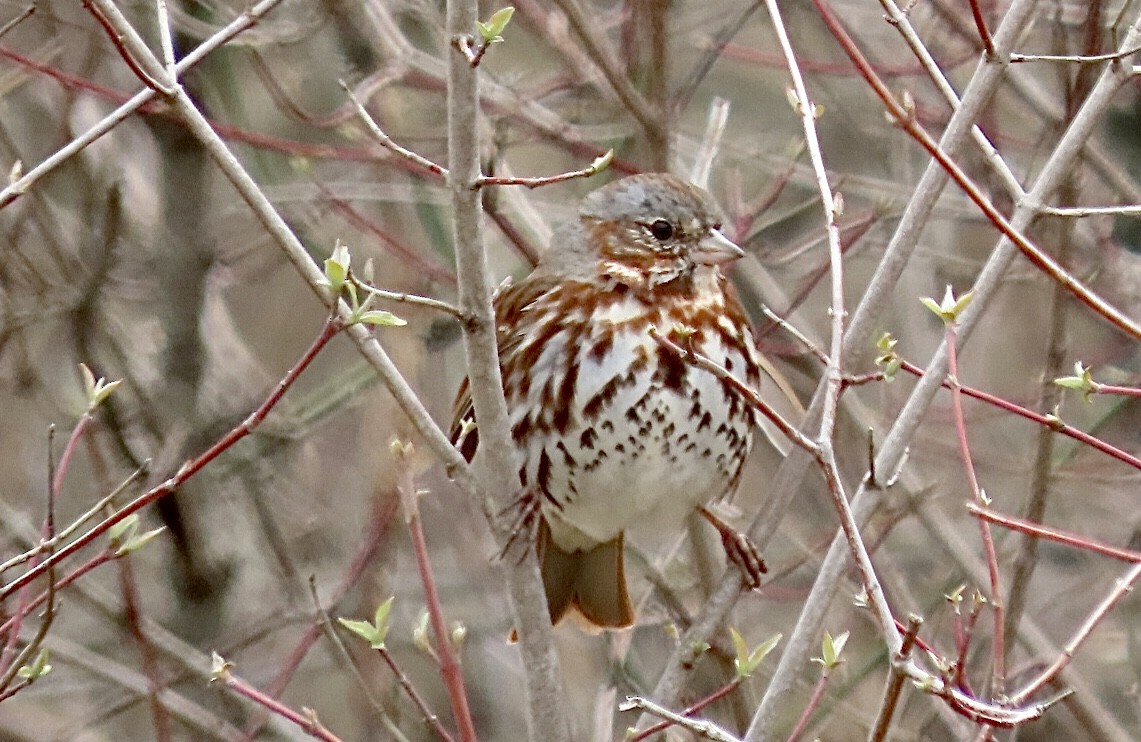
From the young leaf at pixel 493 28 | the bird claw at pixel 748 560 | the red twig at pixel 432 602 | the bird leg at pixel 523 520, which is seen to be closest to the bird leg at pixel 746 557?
the bird claw at pixel 748 560

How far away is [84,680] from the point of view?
5066 mm

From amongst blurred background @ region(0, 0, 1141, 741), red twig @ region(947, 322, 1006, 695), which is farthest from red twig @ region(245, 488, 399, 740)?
red twig @ region(947, 322, 1006, 695)

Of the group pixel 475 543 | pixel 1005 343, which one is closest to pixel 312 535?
pixel 475 543

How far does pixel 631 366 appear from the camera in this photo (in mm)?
3686

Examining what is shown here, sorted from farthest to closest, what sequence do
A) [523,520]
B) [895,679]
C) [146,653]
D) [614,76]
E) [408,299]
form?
[614,76]
[146,653]
[523,520]
[408,299]
[895,679]

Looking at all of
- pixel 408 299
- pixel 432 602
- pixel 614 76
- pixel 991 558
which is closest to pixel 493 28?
pixel 408 299

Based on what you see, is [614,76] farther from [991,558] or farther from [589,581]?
[991,558]

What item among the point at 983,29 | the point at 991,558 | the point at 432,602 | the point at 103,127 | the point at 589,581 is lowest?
the point at 589,581

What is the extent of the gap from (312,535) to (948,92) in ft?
10.2

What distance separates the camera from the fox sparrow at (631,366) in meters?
3.71

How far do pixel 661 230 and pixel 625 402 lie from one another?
1.40ft

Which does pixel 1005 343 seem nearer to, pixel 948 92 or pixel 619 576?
pixel 619 576

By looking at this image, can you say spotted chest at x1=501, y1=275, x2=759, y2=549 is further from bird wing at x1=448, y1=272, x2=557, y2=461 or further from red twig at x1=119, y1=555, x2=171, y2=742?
red twig at x1=119, y1=555, x2=171, y2=742

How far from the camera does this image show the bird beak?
12.2 feet
